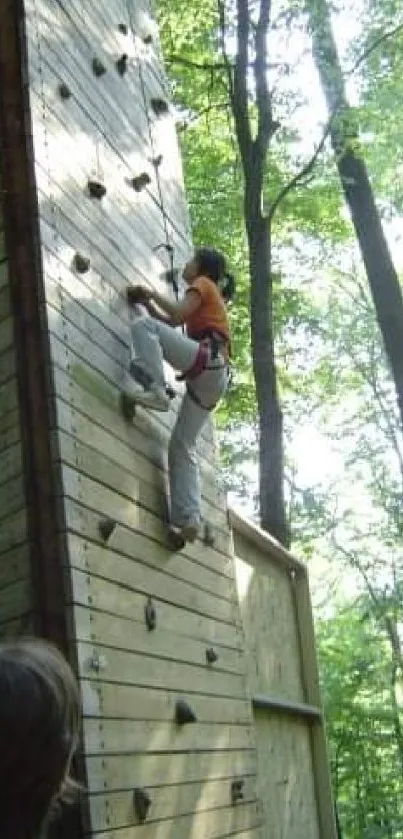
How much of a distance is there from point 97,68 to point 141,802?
338 cm

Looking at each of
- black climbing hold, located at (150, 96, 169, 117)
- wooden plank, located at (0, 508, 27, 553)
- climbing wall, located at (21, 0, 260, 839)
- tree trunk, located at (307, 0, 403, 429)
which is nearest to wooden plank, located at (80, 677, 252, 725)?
climbing wall, located at (21, 0, 260, 839)

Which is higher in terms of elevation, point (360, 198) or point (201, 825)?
point (360, 198)

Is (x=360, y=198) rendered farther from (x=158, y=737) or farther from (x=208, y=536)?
(x=158, y=737)

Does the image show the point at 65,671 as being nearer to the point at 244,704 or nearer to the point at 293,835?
the point at 244,704

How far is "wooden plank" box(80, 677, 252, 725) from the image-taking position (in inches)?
139

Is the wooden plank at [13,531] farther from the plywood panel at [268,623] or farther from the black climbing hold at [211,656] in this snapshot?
the plywood panel at [268,623]

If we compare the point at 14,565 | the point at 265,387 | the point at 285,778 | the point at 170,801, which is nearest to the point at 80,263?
the point at 14,565

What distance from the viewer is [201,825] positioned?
441 centimetres

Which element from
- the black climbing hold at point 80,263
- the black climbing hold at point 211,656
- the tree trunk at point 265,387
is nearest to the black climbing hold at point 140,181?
the black climbing hold at point 80,263

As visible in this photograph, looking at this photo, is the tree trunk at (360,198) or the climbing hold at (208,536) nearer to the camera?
the climbing hold at (208,536)

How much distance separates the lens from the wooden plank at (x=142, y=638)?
A: 11.8 feet

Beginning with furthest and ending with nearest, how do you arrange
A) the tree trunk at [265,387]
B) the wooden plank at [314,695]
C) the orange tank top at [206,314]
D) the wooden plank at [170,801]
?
the tree trunk at [265,387] → the wooden plank at [314,695] → the orange tank top at [206,314] → the wooden plank at [170,801]

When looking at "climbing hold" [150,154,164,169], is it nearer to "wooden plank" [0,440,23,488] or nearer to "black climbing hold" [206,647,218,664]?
"black climbing hold" [206,647,218,664]

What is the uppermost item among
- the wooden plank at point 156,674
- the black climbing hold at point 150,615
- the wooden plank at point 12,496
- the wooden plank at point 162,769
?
the wooden plank at point 12,496
